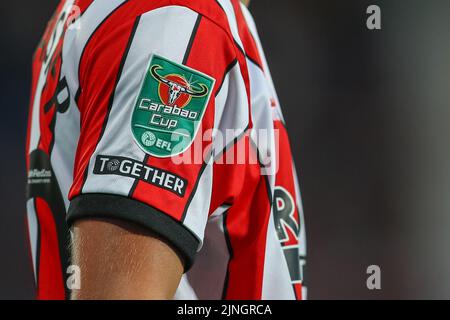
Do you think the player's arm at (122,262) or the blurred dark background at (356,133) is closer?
the player's arm at (122,262)

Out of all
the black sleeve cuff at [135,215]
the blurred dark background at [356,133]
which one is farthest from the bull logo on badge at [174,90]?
the blurred dark background at [356,133]

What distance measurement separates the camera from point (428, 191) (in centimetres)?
196

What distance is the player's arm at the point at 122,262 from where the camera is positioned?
535mm

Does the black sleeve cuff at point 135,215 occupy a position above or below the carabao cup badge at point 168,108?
below

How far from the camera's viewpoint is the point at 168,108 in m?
0.59

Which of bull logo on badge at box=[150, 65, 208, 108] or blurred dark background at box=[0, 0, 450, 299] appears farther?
blurred dark background at box=[0, 0, 450, 299]

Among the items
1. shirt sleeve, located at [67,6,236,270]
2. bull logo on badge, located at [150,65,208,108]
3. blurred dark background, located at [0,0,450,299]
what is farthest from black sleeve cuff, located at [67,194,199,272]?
blurred dark background, located at [0,0,450,299]

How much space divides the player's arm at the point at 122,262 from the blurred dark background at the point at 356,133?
1.39 meters

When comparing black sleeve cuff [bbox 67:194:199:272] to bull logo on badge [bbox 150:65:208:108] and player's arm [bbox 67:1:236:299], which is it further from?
bull logo on badge [bbox 150:65:208:108]

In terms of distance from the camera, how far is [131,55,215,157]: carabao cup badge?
582 millimetres

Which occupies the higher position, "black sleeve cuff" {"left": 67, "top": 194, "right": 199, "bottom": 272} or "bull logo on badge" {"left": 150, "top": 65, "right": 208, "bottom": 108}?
"bull logo on badge" {"left": 150, "top": 65, "right": 208, "bottom": 108}

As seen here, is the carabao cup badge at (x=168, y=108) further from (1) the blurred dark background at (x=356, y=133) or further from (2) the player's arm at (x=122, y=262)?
(1) the blurred dark background at (x=356, y=133)

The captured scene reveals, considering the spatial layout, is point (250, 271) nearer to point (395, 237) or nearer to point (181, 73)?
point (181, 73)
